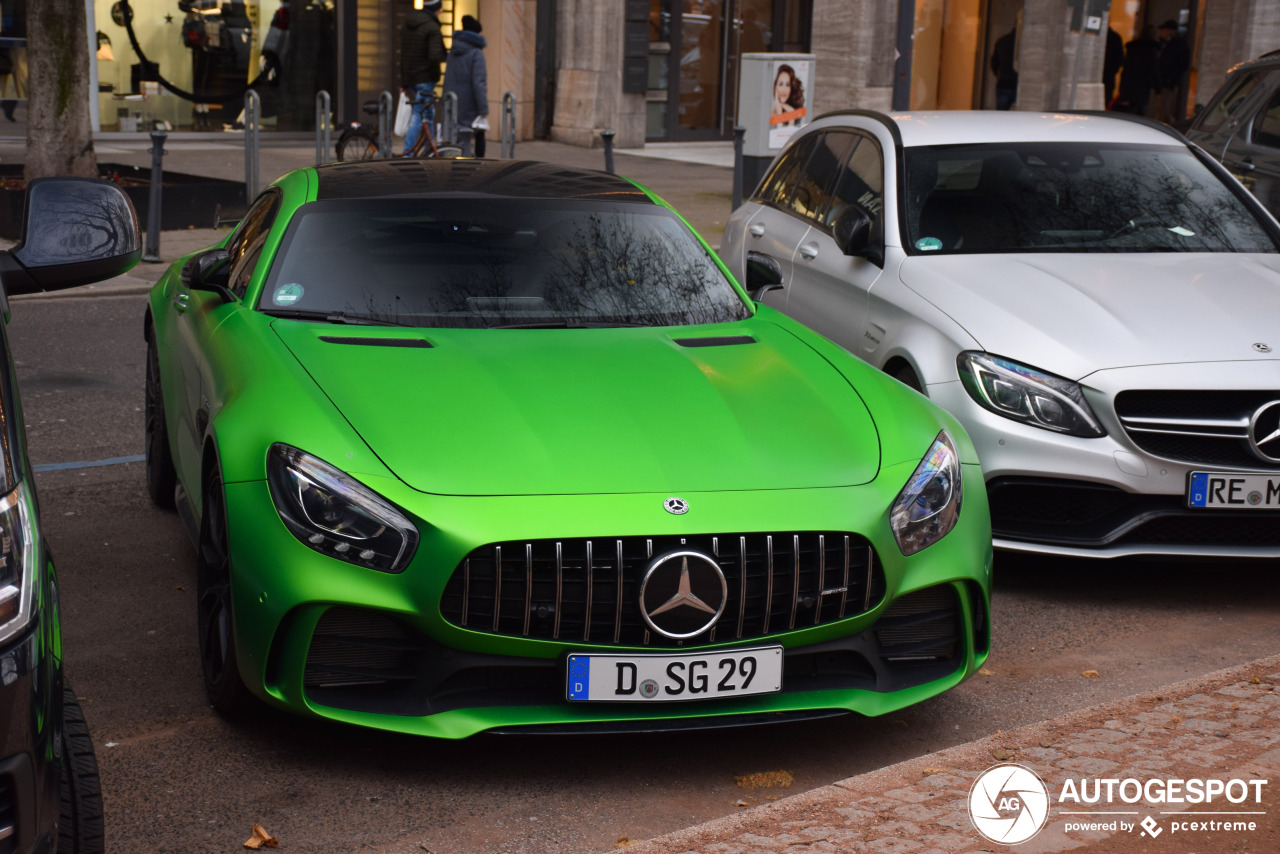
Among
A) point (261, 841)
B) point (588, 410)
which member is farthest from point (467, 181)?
point (261, 841)

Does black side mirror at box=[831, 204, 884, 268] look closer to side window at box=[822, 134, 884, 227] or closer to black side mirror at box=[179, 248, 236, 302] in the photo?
side window at box=[822, 134, 884, 227]

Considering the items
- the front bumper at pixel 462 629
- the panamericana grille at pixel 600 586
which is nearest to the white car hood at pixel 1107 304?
the front bumper at pixel 462 629

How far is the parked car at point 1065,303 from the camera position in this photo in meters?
5.25

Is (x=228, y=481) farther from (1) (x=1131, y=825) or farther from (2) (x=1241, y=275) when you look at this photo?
(2) (x=1241, y=275)

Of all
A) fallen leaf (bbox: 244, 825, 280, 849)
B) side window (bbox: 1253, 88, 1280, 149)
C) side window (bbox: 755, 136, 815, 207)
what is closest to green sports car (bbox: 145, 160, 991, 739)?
fallen leaf (bbox: 244, 825, 280, 849)

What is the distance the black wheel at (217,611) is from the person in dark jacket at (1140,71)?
2407 centimetres

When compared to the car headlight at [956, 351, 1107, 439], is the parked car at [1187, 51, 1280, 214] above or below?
above

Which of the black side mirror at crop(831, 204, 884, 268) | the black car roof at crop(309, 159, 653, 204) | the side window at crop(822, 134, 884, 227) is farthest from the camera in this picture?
the side window at crop(822, 134, 884, 227)

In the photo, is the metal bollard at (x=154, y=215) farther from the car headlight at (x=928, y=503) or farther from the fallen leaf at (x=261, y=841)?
the fallen leaf at (x=261, y=841)

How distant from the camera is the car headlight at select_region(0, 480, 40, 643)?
240 centimetres

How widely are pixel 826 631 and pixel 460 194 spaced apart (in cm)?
223

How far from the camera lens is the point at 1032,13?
26.6 meters

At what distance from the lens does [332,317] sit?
484cm

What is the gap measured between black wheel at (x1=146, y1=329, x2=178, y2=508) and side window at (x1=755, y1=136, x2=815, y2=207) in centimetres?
326
